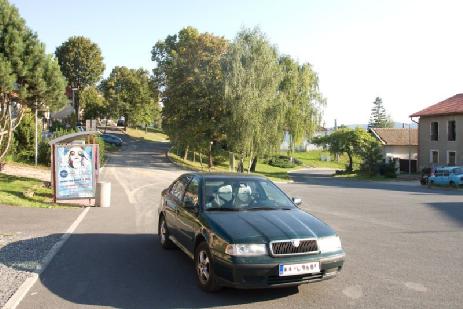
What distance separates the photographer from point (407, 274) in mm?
6863

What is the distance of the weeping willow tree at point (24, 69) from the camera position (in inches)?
690

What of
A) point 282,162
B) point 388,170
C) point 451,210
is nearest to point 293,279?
point 451,210

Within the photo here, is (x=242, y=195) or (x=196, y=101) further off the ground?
(x=196, y=101)

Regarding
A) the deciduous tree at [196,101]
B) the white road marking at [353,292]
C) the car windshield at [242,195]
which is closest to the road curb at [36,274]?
the car windshield at [242,195]

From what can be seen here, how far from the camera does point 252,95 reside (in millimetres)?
34562

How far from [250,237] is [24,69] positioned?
15.2 meters

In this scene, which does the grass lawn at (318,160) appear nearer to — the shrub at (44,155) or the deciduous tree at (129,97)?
the deciduous tree at (129,97)

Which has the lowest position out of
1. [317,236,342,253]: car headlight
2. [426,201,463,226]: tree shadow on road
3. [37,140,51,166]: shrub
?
[426,201,463,226]: tree shadow on road

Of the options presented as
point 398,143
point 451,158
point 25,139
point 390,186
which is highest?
A: point 398,143

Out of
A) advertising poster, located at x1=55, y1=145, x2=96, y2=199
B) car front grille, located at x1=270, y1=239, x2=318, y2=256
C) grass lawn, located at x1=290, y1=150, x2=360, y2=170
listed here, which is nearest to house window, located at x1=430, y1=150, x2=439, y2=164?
grass lawn, located at x1=290, y1=150, x2=360, y2=170

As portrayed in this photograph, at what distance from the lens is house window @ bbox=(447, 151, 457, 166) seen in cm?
4031

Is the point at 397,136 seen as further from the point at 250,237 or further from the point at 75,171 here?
the point at 250,237

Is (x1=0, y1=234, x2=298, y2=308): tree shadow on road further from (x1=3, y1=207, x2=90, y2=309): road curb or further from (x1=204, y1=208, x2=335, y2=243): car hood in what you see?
(x1=204, y1=208, x2=335, y2=243): car hood

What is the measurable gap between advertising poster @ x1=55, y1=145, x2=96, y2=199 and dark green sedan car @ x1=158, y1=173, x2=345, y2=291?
338 inches
